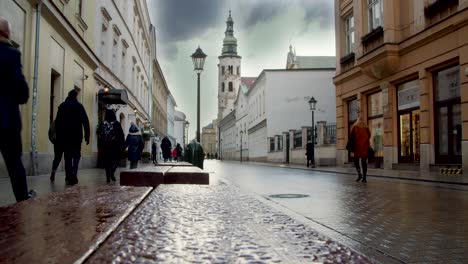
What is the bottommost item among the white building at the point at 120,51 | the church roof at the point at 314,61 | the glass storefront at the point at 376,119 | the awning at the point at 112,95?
the glass storefront at the point at 376,119

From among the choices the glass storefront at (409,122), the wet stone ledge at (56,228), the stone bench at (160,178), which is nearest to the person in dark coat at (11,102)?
the stone bench at (160,178)

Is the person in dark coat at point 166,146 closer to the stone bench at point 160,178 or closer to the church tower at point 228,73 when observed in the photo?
the stone bench at point 160,178

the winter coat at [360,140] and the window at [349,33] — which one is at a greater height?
the window at [349,33]

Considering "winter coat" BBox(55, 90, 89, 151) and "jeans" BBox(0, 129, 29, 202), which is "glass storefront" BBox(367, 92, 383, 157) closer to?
"winter coat" BBox(55, 90, 89, 151)

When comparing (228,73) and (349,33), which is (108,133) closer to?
(349,33)

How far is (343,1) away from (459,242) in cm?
2286

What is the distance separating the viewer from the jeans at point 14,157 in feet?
13.5

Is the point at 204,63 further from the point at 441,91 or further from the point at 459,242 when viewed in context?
the point at 459,242

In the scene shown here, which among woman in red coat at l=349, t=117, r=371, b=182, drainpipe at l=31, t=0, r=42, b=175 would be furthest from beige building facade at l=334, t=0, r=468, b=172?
drainpipe at l=31, t=0, r=42, b=175

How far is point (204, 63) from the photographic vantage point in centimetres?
1716

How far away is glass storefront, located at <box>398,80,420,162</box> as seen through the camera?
1758 centimetres

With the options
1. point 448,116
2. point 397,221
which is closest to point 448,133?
point 448,116

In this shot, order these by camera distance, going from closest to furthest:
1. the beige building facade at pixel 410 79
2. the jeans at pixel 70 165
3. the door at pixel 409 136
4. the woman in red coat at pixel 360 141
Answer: the jeans at pixel 70 165 < the woman in red coat at pixel 360 141 < the beige building facade at pixel 410 79 < the door at pixel 409 136

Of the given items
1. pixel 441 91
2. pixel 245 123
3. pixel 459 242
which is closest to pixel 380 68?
pixel 441 91
